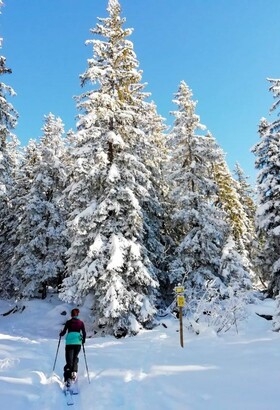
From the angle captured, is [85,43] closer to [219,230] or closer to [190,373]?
[219,230]

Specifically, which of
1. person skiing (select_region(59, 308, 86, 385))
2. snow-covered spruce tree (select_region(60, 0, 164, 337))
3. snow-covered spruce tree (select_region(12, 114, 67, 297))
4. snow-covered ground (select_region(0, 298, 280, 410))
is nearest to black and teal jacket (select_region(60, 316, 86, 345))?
person skiing (select_region(59, 308, 86, 385))

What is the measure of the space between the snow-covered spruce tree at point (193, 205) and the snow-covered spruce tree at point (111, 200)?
3085 millimetres

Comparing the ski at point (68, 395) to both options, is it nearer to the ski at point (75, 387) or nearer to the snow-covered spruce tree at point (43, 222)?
the ski at point (75, 387)

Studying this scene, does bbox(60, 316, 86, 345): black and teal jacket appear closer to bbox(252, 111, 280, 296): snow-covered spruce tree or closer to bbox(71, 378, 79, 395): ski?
bbox(71, 378, 79, 395): ski

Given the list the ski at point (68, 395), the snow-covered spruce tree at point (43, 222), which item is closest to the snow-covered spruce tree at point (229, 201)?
the snow-covered spruce tree at point (43, 222)

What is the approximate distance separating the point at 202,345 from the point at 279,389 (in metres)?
5.62

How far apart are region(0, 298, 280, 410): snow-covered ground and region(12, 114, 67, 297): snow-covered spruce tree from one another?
13119 mm

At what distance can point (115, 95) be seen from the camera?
18516 millimetres

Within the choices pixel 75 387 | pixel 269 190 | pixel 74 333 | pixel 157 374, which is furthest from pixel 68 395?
pixel 269 190

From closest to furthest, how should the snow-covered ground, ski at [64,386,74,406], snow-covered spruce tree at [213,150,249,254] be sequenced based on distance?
the snow-covered ground < ski at [64,386,74,406] < snow-covered spruce tree at [213,150,249,254]

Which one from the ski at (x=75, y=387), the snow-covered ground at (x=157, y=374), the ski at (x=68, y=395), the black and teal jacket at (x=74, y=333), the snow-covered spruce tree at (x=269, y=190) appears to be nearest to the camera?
the snow-covered ground at (x=157, y=374)

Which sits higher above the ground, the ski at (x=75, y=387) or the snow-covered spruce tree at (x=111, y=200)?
the snow-covered spruce tree at (x=111, y=200)

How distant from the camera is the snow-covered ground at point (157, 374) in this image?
6793mm

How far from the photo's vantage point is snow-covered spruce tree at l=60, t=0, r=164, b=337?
16.0 m
